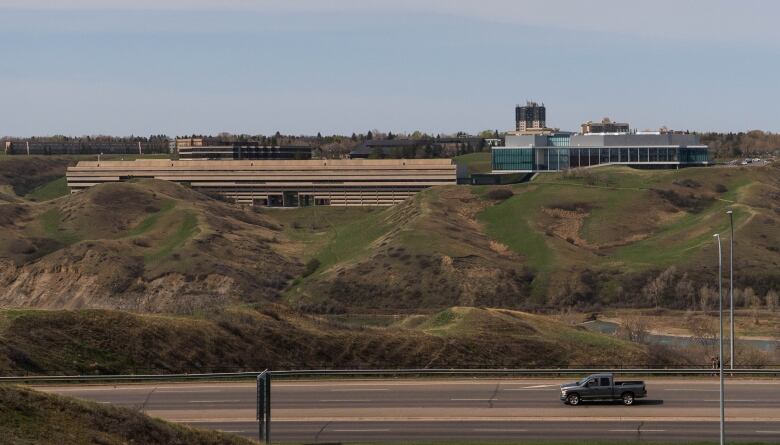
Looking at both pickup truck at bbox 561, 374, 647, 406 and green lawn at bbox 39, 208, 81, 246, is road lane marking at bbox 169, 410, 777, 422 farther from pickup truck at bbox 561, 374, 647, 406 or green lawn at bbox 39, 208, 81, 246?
green lawn at bbox 39, 208, 81, 246

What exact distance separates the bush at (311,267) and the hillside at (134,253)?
4.43 ft

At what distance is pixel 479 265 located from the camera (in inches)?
5689

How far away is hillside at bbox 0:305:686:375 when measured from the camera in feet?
206

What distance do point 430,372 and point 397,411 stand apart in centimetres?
891

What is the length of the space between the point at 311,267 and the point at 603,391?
10465 cm

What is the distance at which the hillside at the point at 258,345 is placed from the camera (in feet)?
206

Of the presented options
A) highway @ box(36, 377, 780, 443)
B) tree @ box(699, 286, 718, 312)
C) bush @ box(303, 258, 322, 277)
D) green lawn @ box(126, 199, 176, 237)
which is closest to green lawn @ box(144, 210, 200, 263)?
green lawn @ box(126, 199, 176, 237)

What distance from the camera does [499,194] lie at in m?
180

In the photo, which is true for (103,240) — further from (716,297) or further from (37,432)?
(37,432)

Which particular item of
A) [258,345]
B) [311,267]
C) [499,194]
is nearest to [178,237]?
[311,267]

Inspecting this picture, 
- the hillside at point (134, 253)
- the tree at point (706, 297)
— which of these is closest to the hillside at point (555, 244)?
the tree at point (706, 297)

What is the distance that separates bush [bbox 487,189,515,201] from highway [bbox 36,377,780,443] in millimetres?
120749

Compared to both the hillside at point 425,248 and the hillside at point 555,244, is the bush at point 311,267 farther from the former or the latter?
the hillside at point 555,244

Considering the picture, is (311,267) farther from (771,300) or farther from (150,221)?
(771,300)
